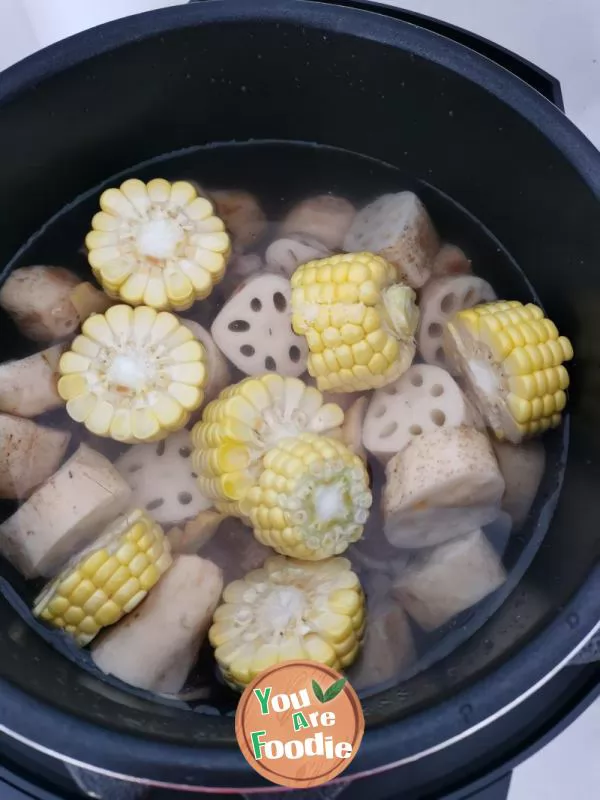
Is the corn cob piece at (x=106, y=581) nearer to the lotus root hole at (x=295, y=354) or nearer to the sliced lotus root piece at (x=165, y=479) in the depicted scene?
the sliced lotus root piece at (x=165, y=479)

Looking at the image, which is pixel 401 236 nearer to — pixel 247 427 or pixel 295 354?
pixel 295 354

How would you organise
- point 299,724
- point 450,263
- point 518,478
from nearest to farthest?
point 299,724 < point 518,478 < point 450,263

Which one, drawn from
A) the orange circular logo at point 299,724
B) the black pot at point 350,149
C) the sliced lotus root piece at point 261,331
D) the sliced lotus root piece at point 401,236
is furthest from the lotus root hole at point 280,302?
the orange circular logo at point 299,724

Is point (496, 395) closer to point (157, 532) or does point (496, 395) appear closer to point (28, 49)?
point (157, 532)

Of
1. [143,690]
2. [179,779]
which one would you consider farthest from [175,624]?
[179,779]

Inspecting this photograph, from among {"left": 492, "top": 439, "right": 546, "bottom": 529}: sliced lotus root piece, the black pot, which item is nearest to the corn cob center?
the black pot

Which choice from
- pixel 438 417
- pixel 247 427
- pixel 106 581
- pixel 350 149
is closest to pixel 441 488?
pixel 438 417
